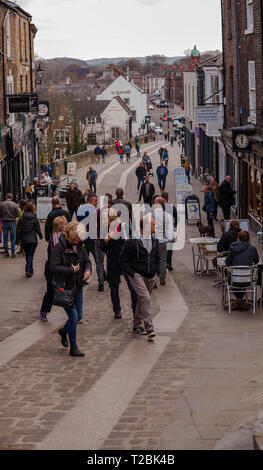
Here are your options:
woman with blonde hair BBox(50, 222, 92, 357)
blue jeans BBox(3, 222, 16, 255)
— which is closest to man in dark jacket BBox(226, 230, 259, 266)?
woman with blonde hair BBox(50, 222, 92, 357)

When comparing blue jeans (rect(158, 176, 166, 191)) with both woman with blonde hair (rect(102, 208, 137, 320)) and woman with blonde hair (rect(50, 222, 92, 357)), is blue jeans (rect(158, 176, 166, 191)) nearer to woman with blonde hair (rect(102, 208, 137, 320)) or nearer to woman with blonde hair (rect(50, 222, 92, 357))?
woman with blonde hair (rect(102, 208, 137, 320))

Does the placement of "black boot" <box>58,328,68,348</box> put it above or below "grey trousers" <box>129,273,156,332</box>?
below

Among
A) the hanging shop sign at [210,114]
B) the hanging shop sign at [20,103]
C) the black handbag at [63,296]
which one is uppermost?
the hanging shop sign at [20,103]

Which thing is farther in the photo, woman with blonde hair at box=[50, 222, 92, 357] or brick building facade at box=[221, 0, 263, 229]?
brick building facade at box=[221, 0, 263, 229]

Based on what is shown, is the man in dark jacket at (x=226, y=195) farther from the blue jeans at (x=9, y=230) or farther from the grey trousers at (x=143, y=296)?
the grey trousers at (x=143, y=296)

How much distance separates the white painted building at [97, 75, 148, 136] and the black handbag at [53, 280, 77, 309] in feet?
396

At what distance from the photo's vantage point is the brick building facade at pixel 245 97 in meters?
23.3

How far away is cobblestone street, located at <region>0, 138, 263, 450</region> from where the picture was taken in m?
7.19

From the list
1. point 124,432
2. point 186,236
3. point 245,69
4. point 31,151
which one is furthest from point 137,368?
point 31,151

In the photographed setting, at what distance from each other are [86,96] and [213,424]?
123m

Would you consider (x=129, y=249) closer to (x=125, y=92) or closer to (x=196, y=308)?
(x=196, y=308)

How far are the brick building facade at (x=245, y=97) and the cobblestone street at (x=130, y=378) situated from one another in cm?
976

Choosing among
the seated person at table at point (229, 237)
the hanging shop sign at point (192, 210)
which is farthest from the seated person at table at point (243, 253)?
the hanging shop sign at point (192, 210)

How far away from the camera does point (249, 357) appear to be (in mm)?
9938
